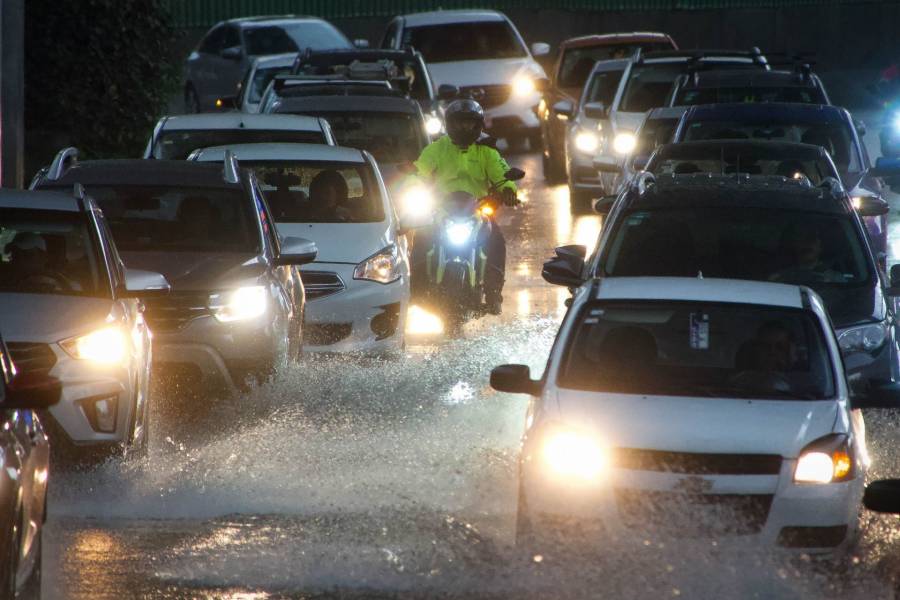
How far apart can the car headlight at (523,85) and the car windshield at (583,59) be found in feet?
1.86

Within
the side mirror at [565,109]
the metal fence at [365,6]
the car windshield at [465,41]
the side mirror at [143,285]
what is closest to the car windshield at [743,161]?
the side mirror at [143,285]

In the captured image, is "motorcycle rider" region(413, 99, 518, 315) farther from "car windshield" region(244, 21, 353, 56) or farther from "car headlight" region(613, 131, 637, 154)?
"car windshield" region(244, 21, 353, 56)

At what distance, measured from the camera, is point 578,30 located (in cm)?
4591

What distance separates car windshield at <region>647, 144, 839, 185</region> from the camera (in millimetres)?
16188

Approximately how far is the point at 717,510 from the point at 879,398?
107 cm

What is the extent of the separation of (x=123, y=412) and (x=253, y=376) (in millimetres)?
2347

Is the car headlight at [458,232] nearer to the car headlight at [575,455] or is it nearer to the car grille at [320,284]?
the car grille at [320,284]

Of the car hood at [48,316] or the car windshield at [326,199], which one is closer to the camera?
the car hood at [48,316]

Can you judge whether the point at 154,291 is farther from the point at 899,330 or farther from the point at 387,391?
the point at 899,330

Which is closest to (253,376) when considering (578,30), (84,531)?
(84,531)

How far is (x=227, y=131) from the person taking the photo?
58.3ft

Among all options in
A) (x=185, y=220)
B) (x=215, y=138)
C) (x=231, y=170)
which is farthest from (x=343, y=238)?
(x=215, y=138)

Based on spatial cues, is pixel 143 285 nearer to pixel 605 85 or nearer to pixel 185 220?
pixel 185 220

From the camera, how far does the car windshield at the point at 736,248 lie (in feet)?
39.3
